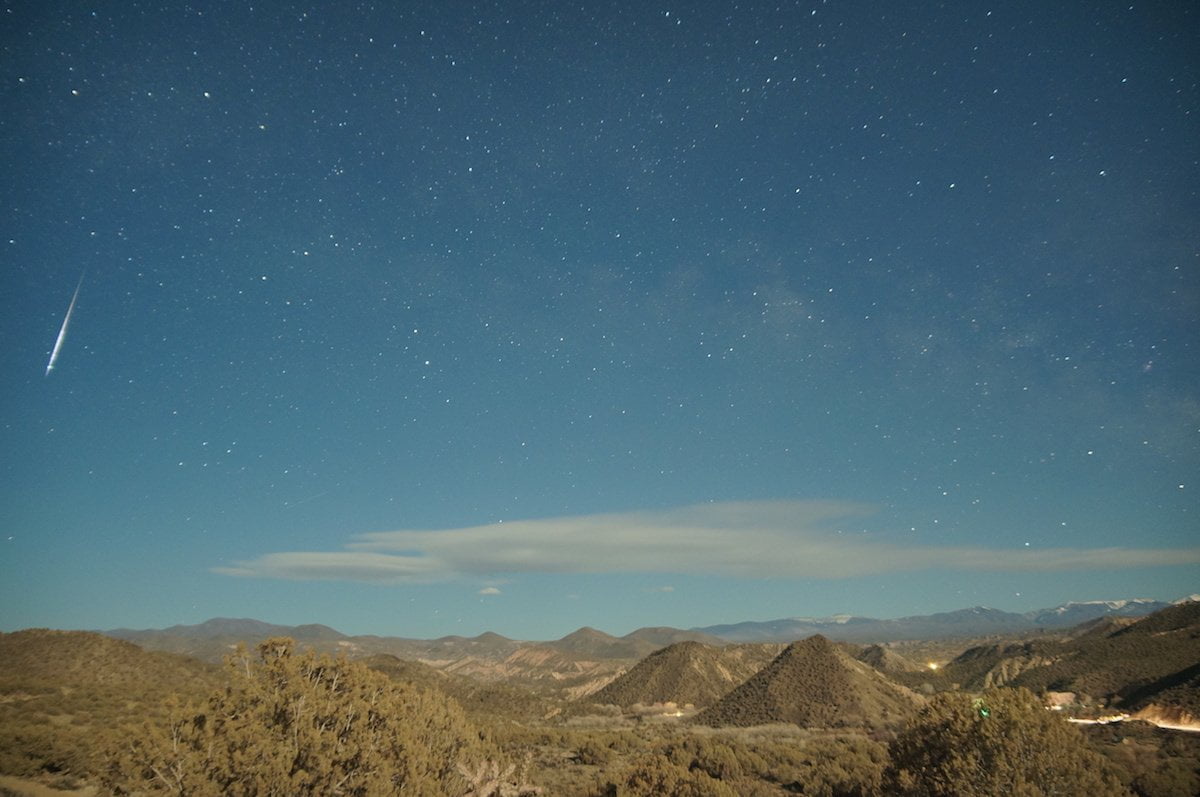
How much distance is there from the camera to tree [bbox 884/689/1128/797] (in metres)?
19.0

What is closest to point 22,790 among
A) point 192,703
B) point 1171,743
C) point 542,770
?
point 192,703

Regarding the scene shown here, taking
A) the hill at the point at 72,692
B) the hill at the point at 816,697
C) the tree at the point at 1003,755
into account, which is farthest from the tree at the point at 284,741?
the hill at the point at 816,697

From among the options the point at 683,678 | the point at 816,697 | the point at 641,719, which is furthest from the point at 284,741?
the point at 683,678

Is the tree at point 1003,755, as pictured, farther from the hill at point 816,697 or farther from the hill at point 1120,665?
the hill at point 816,697

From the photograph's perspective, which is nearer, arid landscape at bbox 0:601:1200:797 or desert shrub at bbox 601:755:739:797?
arid landscape at bbox 0:601:1200:797

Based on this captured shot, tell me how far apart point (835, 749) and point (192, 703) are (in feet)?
155

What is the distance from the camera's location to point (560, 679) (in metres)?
160

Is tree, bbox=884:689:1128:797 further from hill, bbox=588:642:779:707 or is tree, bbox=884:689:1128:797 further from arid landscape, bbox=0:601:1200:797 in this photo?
hill, bbox=588:642:779:707

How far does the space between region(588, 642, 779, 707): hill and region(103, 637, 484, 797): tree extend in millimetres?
77880

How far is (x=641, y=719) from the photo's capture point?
79875 millimetres

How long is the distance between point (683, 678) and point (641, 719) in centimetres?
2428

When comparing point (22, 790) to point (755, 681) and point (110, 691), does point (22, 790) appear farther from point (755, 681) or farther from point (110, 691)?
point (755, 681)

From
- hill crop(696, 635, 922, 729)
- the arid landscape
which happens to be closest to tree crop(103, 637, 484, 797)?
the arid landscape

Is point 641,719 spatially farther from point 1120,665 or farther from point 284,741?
point 284,741
